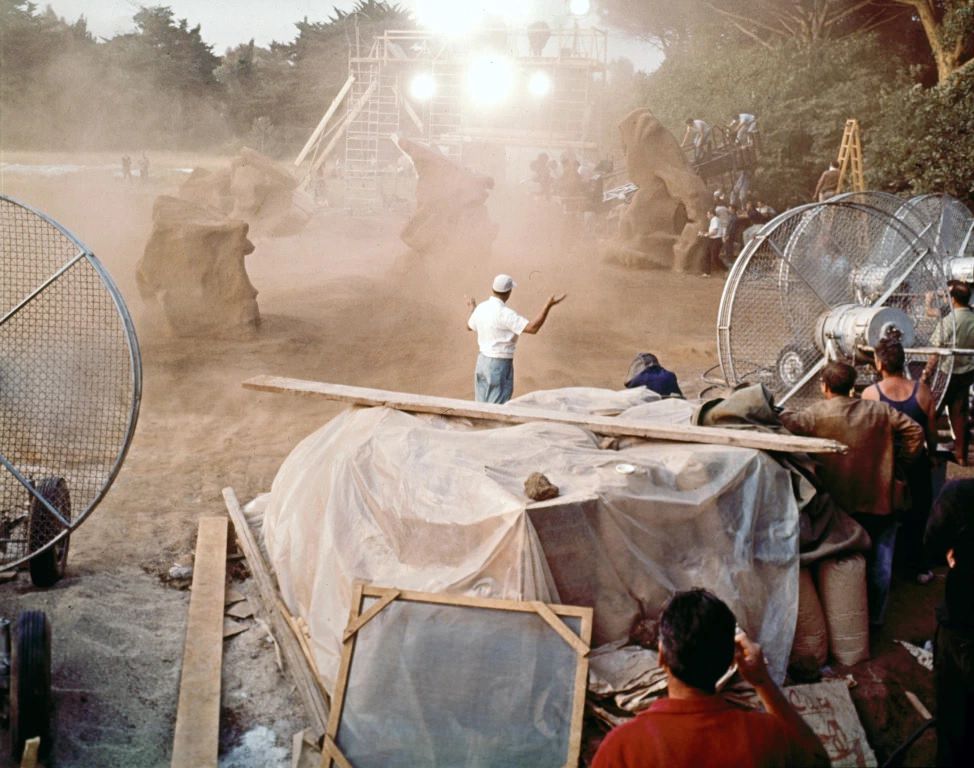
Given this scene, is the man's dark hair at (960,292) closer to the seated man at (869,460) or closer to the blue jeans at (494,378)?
the seated man at (869,460)

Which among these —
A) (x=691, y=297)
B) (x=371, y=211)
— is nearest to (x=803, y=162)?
(x=691, y=297)

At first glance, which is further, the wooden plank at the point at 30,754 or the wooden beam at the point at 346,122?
the wooden beam at the point at 346,122

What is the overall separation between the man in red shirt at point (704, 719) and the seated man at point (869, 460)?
10.1 feet

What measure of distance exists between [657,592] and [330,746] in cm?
185

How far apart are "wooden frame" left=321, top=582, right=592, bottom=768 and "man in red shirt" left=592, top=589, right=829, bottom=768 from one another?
5.47 feet

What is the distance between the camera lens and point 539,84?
34.3 meters

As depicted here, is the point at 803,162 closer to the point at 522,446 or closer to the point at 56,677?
the point at 522,446

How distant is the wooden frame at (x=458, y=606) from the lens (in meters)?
4.23

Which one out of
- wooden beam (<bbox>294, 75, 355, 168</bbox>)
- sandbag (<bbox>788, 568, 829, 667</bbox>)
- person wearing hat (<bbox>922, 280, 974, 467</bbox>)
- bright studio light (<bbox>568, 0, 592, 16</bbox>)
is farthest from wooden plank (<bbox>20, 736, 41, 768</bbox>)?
wooden beam (<bbox>294, 75, 355, 168</bbox>)

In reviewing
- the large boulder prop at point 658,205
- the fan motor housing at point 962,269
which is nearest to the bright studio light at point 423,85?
the large boulder prop at point 658,205

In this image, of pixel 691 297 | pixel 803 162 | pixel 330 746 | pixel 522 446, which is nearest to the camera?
pixel 330 746

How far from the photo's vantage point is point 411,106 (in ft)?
109

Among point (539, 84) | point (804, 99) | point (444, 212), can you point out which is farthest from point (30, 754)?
point (539, 84)

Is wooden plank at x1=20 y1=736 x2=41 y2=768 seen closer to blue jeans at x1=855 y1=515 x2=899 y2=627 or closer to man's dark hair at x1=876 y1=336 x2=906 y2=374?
blue jeans at x1=855 y1=515 x2=899 y2=627
